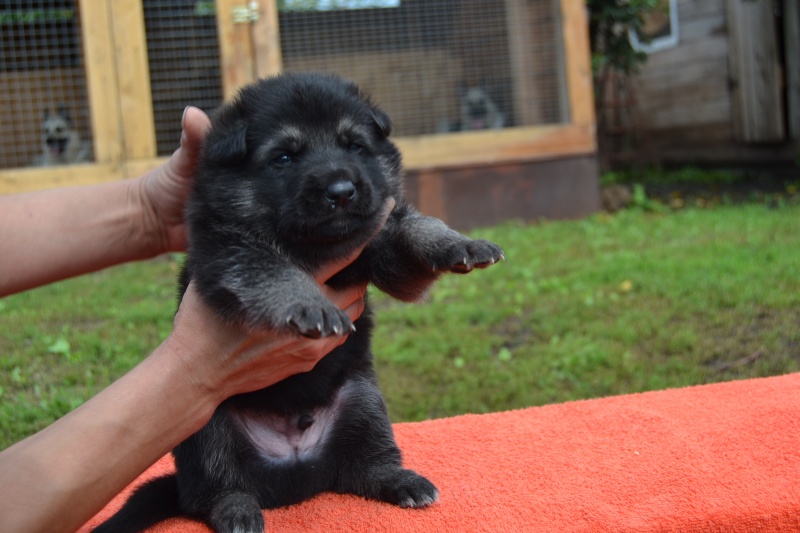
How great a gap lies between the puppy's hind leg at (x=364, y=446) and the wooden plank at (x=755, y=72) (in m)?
9.69

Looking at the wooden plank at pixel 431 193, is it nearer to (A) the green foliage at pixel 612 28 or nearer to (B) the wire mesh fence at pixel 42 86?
(B) the wire mesh fence at pixel 42 86

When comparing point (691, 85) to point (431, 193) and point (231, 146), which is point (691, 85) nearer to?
point (431, 193)

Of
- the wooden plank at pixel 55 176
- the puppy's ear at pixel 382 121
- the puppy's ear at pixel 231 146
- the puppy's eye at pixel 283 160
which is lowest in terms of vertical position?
the puppy's eye at pixel 283 160

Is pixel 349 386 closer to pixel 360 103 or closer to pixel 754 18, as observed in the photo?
pixel 360 103

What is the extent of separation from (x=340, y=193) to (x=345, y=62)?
605 cm

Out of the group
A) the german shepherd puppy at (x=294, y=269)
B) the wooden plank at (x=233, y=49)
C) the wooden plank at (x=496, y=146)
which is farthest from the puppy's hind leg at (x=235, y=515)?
the wooden plank at (x=496, y=146)

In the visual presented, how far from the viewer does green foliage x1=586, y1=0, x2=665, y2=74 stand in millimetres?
10117

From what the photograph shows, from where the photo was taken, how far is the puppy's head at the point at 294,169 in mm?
2174

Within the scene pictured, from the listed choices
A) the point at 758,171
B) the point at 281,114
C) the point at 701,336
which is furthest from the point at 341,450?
the point at 758,171

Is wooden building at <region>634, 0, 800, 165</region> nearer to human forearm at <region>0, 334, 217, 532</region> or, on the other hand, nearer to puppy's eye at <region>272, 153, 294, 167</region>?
puppy's eye at <region>272, 153, 294, 167</region>

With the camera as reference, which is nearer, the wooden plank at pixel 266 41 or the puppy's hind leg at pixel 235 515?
the puppy's hind leg at pixel 235 515

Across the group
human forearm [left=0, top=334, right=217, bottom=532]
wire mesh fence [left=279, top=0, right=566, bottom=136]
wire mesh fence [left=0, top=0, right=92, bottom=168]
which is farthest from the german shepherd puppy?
wire mesh fence [left=0, top=0, right=92, bottom=168]

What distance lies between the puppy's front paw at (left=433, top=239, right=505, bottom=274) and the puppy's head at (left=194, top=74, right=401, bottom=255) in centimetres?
25

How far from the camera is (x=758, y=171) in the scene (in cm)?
1093
